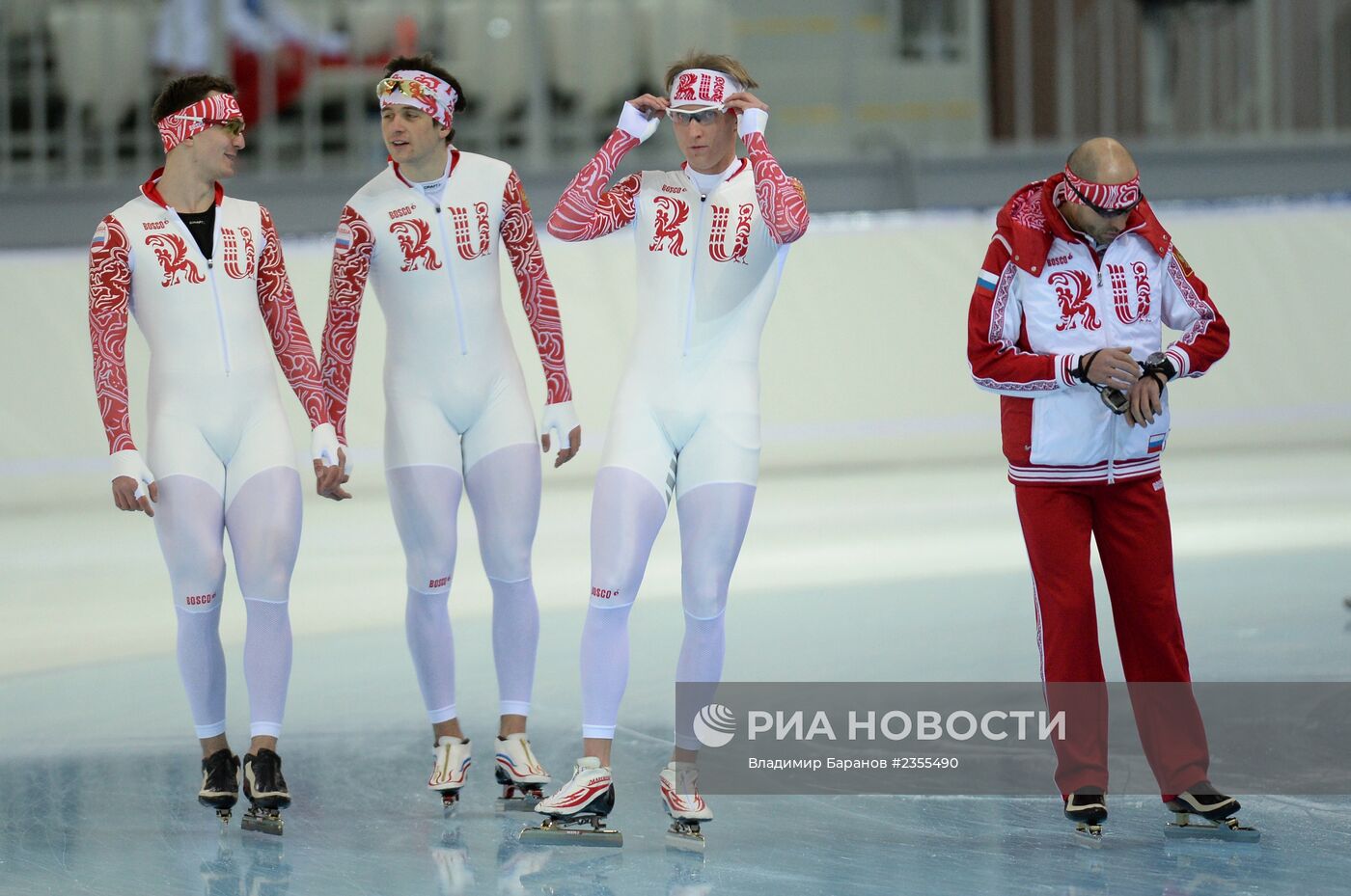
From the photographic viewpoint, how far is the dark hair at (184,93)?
15.1 feet

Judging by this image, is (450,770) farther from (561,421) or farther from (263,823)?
(561,421)

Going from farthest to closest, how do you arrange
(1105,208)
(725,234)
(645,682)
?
(645,682) < (725,234) < (1105,208)

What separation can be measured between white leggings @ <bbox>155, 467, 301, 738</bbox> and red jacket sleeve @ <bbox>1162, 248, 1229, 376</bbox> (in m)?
2.19

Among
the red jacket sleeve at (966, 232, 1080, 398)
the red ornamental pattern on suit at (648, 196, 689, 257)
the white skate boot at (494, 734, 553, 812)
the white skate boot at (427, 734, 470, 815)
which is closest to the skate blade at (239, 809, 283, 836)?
the white skate boot at (427, 734, 470, 815)

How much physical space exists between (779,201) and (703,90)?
36 centimetres

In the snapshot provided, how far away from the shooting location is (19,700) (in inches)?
232

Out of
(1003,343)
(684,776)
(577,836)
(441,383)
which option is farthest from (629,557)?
(1003,343)

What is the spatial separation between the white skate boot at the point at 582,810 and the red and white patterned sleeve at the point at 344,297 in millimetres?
1106

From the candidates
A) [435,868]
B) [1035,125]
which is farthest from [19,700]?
[1035,125]

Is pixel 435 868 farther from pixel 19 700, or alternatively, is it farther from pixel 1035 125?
pixel 1035 125

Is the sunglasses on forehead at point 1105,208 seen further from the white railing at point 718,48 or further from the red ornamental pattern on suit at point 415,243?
the white railing at point 718,48

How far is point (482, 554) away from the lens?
15.4 ft

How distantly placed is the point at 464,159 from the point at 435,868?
1.87m

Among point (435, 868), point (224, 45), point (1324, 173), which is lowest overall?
point (435, 868)
